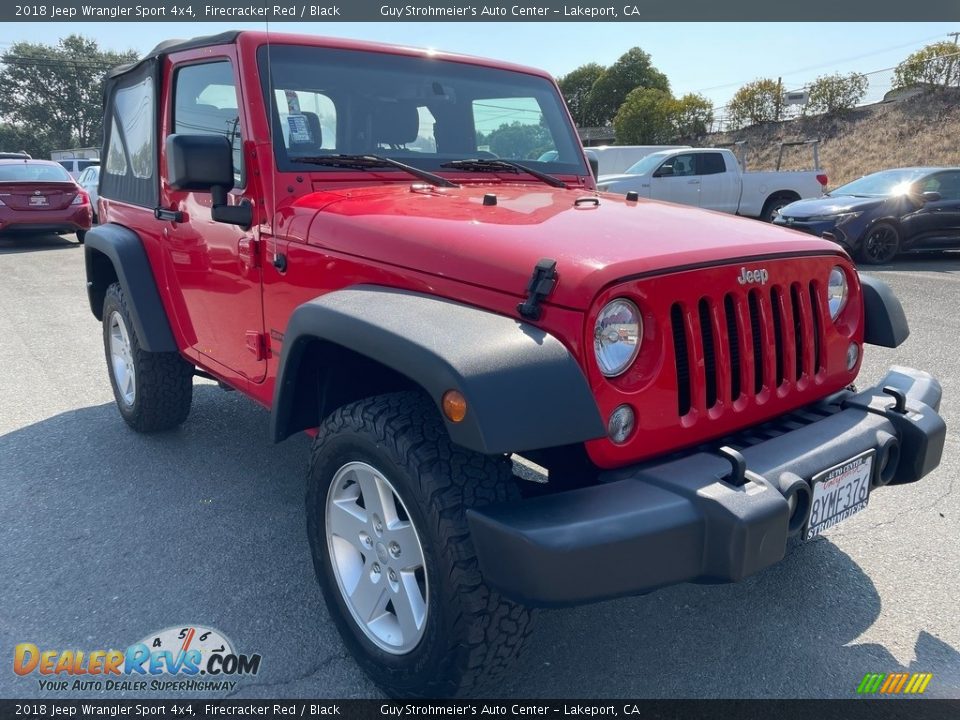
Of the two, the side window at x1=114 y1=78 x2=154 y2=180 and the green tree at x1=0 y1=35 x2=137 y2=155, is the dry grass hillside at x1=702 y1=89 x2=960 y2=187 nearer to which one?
the side window at x1=114 y1=78 x2=154 y2=180

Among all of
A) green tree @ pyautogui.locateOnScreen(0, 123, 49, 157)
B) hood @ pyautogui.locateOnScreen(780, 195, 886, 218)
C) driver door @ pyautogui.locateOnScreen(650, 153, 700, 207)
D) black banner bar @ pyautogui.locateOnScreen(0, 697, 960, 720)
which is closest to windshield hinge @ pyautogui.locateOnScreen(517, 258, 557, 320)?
black banner bar @ pyautogui.locateOnScreen(0, 697, 960, 720)

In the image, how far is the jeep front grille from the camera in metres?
2.11

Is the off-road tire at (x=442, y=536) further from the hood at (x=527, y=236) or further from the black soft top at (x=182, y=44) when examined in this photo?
the black soft top at (x=182, y=44)

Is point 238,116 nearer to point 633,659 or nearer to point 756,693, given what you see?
point 633,659

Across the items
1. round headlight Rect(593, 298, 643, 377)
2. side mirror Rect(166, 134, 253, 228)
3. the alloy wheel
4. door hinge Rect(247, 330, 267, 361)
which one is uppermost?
side mirror Rect(166, 134, 253, 228)

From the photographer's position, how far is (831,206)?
11.0m

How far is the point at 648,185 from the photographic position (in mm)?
14438

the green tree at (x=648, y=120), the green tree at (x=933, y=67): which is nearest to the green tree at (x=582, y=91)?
the green tree at (x=648, y=120)

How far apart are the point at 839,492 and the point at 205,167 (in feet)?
7.72

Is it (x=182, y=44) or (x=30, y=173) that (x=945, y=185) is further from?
(x=30, y=173)

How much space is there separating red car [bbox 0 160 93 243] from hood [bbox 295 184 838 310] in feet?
41.5

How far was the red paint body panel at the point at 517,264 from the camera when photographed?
2041 millimetres

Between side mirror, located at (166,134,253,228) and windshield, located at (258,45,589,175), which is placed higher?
windshield, located at (258,45,589,175)

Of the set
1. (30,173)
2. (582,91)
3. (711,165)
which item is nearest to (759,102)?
(582,91)
